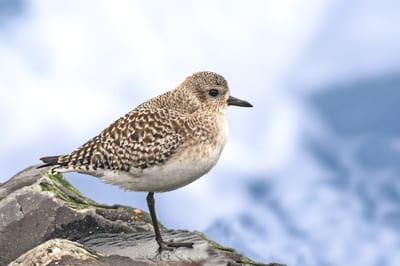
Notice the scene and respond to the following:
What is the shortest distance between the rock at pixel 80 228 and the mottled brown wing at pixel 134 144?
4.64 feet

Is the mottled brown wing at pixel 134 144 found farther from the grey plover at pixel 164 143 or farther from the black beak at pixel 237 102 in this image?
the black beak at pixel 237 102

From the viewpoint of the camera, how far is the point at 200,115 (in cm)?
1080

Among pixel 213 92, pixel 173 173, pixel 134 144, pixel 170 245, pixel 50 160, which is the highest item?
pixel 213 92

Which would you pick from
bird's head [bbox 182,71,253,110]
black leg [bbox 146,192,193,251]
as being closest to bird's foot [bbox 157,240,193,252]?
black leg [bbox 146,192,193,251]

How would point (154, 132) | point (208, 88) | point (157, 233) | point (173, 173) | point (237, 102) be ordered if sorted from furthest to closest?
1. point (237, 102)
2. point (157, 233)
3. point (208, 88)
4. point (154, 132)
5. point (173, 173)

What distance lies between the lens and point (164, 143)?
10.4 m

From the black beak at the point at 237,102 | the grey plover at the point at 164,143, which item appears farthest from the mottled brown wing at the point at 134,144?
the black beak at the point at 237,102

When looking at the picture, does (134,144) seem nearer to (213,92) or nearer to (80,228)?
(213,92)

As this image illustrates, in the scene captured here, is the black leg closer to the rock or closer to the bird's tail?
the rock

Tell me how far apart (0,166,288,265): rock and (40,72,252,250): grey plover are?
0.44m

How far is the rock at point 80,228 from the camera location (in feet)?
36.4

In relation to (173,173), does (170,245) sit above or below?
below

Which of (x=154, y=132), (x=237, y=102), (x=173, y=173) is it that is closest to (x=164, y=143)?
(x=154, y=132)

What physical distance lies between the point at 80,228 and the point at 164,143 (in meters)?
3.06
